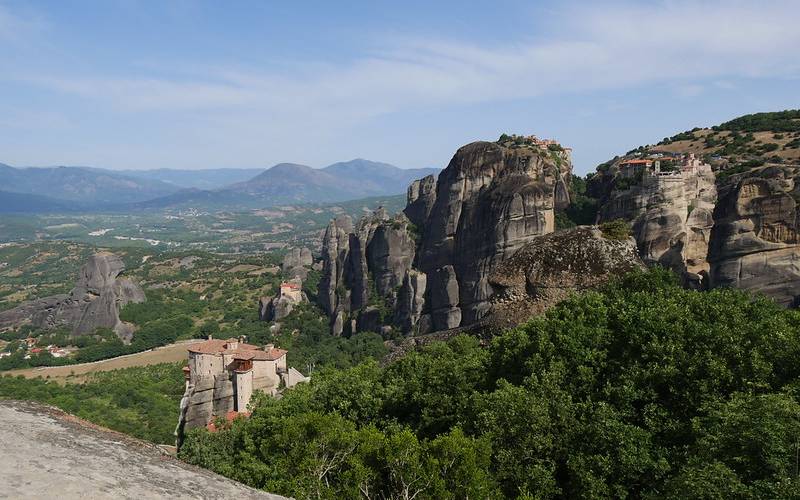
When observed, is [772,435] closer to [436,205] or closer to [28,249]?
[436,205]

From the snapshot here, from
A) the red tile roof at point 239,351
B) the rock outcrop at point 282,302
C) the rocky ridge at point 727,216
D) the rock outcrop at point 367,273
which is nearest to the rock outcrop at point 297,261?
the rock outcrop at point 282,302

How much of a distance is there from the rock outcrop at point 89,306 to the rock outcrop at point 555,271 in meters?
77.5

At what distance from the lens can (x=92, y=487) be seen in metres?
6.87

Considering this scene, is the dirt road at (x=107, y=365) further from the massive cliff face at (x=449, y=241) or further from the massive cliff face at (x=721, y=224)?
the massive cliff face at (x=721, y=224)

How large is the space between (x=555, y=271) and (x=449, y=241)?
46.4 meters

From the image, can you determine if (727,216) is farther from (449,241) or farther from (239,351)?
(239,351)

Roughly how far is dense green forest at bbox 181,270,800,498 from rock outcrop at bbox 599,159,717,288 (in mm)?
33201

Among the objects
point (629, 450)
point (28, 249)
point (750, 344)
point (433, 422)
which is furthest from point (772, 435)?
point (28, 249)

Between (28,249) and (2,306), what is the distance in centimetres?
8614

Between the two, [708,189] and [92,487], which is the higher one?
[708,189]

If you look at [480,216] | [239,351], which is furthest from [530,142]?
[239,351]

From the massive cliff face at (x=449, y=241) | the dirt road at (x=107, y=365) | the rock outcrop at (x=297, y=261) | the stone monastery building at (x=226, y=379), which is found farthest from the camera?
the rock outcrop at (x=297, y=261)

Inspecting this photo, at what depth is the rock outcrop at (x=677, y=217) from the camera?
48.4 metres

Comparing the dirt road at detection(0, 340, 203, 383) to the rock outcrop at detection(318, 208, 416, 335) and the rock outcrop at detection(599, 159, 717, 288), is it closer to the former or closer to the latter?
the rock outcrop at detection(318, 208, 416, 335)
